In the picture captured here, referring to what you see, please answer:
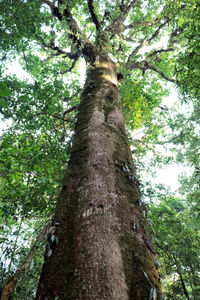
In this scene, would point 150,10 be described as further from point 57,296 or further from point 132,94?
point 57,296

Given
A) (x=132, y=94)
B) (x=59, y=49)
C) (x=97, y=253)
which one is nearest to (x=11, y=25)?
(x=59, y=49)

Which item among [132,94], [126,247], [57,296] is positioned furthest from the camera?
[132,94]

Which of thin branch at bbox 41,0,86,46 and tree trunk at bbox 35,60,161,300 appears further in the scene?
thin branch at bbox 41,0,86,46

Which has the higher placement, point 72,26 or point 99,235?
point 72,26

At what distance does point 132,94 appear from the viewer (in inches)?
191

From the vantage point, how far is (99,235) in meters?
1.04

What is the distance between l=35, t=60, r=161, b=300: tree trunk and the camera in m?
0.87

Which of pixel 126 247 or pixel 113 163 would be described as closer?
pixel 126 247

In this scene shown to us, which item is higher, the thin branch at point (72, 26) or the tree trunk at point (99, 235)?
the thin branch at point (72, 26)

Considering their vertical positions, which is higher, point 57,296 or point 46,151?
point 46,151

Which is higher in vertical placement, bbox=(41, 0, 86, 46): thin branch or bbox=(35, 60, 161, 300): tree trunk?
bbox=(41, 0, 86, 46): thin branch

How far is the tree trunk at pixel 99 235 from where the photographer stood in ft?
2.85

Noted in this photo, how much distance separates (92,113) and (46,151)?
1367mm

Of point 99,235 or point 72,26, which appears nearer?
point 99,235
